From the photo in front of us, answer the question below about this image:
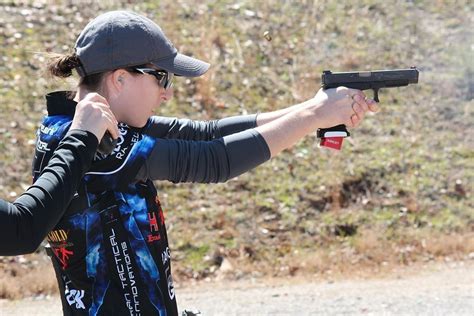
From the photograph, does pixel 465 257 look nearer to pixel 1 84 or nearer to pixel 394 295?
pixel 394 295

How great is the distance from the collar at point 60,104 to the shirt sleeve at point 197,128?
26.0 inches

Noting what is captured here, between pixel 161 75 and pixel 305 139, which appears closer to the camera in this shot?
pixel 161 75

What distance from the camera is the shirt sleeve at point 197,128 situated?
11.4ft

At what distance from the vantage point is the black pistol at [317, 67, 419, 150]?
10.3ft

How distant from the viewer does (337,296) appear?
7039 millimetres

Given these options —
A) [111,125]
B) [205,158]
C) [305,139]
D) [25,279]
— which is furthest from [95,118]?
[305,139]

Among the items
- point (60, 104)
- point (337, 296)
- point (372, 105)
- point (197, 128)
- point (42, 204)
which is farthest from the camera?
point (337, 296)

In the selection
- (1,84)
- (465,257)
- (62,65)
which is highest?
(62,65)

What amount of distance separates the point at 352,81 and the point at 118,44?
3.12 ft

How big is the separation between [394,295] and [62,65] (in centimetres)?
472

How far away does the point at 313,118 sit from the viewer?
9.93 ft

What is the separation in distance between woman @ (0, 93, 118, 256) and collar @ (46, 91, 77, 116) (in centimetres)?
34

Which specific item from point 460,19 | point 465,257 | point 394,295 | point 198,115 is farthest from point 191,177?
point 460,19

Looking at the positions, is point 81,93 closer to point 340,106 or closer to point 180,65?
point 180,65
